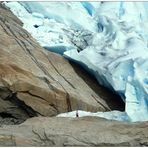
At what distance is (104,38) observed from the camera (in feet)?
18.1

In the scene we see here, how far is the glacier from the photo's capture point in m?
4.58

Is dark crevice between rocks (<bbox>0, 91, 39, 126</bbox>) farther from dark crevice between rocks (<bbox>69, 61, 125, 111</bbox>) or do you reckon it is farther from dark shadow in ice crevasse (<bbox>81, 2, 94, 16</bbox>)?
dark shadow in ice crevasse (<bbox>81, 2, 94, 16</bbox>)

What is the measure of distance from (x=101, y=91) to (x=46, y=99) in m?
0.80

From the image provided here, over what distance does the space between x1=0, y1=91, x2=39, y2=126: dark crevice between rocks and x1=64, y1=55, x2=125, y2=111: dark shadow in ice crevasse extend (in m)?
0.86

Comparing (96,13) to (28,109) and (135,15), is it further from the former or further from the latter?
(28,109)

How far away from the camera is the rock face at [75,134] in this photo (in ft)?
10.7

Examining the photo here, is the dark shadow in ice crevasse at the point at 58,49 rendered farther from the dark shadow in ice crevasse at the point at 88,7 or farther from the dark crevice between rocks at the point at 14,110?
the dark shadow in ice crevasse at the point at 88,7

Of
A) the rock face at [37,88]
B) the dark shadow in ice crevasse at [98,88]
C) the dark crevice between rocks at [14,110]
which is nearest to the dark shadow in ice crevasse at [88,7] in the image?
the dark shadow in ice crevasse at [98,88]

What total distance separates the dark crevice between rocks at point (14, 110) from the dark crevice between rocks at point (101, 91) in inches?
33.4

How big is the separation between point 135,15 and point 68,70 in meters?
1.53

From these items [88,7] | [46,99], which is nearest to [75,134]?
[46,99]

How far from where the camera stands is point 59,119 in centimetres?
395

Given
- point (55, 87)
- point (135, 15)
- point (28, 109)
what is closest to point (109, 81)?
point (55, 87)

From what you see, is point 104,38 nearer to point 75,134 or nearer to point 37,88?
point 37,88
